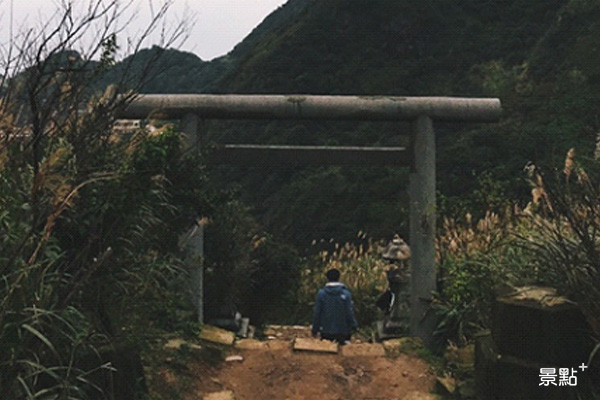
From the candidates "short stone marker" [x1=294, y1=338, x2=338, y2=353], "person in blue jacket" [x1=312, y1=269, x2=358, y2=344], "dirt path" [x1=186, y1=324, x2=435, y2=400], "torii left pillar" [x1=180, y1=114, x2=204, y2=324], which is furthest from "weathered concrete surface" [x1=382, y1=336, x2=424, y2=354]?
"torii left pillar" [x1=180, y1=114, x2=204, y2=324]

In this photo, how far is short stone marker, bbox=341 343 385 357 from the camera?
670cm

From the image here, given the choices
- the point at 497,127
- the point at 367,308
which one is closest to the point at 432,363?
the point at 367,308

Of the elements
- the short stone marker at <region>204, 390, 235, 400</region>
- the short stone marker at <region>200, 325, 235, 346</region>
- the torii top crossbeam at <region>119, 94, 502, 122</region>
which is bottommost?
the short stone marker at <region>204, 390, 235, 400</region>

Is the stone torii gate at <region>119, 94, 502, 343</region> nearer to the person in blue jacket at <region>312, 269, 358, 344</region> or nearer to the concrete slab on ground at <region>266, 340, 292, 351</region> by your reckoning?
the person in blue jacket at <region>312, 269, 358, 344</region>

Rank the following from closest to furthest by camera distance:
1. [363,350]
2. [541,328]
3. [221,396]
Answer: [541,328] < [221,396] < [363,350]

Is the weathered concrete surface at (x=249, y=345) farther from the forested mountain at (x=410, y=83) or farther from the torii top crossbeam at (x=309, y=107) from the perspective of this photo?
the forested mountain at (x=410, y=83)

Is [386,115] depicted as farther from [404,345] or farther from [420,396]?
[420,396]

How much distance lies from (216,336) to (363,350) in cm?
131

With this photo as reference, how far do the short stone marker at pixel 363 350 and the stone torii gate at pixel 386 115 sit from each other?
0.56 m

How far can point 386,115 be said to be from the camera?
7344 millimetres

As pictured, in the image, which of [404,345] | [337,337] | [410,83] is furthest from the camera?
[410,83]

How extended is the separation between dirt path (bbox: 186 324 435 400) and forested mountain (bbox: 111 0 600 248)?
476 inches

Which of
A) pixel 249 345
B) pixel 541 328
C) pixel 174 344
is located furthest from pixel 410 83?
pixel 541 328

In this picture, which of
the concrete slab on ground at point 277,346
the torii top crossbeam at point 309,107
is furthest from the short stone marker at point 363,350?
the torii top crossbeam at point 309,107
